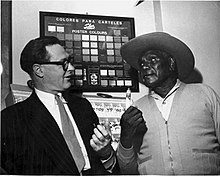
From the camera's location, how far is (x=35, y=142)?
1.23 m

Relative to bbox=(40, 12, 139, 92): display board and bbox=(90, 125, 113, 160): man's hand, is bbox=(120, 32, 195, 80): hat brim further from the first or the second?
bbox=(90, 125, 113, 160): man's hand

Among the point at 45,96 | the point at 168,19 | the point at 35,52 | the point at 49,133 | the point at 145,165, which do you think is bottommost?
the point at 145,165

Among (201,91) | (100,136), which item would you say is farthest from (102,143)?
(201,91)

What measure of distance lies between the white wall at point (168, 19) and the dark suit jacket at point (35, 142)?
0.21 meters

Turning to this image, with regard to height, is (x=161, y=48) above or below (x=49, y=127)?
above

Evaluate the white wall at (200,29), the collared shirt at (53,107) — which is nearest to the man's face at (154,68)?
the white wall at (200,29)

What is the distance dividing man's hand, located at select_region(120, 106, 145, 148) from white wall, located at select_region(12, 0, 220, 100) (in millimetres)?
52

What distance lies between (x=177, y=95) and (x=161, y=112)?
0.25 feet

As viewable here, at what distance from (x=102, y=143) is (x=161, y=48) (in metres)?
0.35

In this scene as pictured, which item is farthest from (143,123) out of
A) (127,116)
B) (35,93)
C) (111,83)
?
(35,93)

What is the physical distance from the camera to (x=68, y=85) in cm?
131

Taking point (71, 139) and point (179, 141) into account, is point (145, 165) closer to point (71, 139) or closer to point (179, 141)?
point (179, 141)

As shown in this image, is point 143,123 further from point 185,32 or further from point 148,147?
point 185,32

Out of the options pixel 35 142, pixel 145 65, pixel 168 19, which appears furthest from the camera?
pixel 168 19
